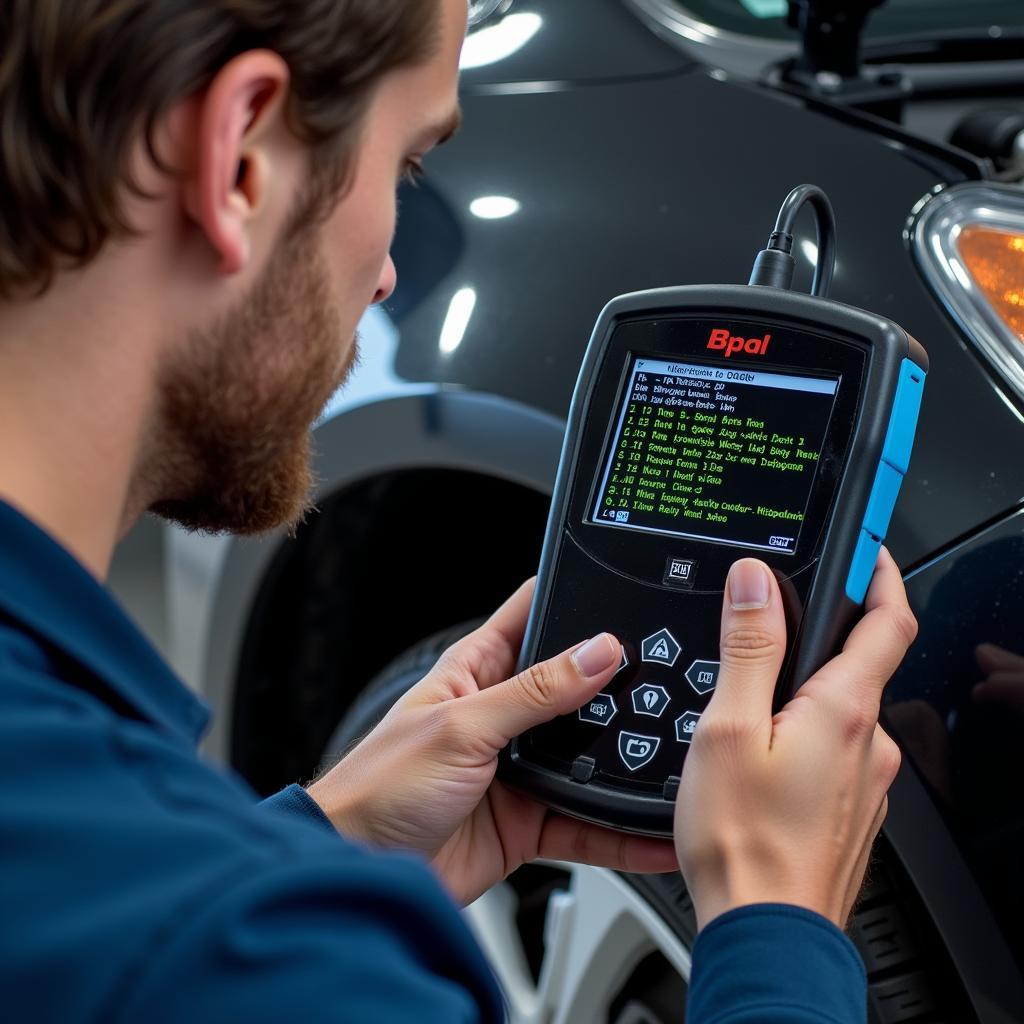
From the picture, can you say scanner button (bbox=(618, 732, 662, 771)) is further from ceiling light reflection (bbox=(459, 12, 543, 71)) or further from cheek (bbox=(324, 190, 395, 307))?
ceiling light reflection (bbox=(459, 12, 543, 71))

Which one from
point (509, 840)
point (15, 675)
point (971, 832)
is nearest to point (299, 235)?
point (15, 675)

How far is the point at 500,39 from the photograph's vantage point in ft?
4.24

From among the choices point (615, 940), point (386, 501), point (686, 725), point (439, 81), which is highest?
point (439, 81)

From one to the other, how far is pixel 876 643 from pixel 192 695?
1.17 feet

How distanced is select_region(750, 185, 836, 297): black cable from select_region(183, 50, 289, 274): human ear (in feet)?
1.13

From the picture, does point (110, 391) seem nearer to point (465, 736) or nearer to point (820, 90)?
point (465, 736)

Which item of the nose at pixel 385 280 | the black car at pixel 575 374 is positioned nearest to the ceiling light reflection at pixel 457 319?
the black car at pixel 575 374

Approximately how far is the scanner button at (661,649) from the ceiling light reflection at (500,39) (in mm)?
657

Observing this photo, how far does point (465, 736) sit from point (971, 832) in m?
0.31

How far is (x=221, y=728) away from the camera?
1467 mm

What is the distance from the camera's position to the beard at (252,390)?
2.08 ft

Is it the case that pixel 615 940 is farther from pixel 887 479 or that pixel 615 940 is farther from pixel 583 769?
pixel 887 479

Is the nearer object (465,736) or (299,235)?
(299,235)

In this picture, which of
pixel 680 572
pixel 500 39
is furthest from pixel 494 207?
pixel 680 572
